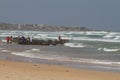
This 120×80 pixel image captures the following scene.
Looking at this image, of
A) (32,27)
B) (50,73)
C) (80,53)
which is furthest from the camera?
(32,27)

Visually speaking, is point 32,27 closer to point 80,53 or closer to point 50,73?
→ point 80,53

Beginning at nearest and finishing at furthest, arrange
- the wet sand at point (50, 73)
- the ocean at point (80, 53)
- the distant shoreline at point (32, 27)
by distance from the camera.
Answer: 1. the wet sand at point (50, 73)
2. the ocean at point (80, 53)
3. the distant shoreline at point (32, 27)

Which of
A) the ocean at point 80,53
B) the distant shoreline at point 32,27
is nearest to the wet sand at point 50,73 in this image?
the ocean at point 80,53

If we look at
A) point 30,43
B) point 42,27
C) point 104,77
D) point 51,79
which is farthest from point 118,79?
point 42,27

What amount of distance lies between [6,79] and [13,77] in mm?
570

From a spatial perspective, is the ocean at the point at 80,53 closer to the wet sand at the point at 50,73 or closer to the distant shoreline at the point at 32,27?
the wet sand at the point at 50,73

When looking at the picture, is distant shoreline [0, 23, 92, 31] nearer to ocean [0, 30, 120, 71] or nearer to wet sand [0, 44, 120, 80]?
ocean [0, 30, 120, 71]

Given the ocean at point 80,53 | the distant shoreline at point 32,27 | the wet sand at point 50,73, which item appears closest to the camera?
the wet sand at point 50,73

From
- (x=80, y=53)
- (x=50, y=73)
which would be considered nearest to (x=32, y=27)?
(x=80, y=53)

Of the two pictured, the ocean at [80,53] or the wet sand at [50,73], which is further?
the ocean at [80,53]

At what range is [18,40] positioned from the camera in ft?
159

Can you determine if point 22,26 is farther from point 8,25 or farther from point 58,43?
point 58,43

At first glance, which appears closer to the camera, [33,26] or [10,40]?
[10,40]

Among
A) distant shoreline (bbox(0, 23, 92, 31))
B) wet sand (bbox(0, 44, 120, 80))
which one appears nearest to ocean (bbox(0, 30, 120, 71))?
wet sand (bbox(0, 44, 120, 80))
